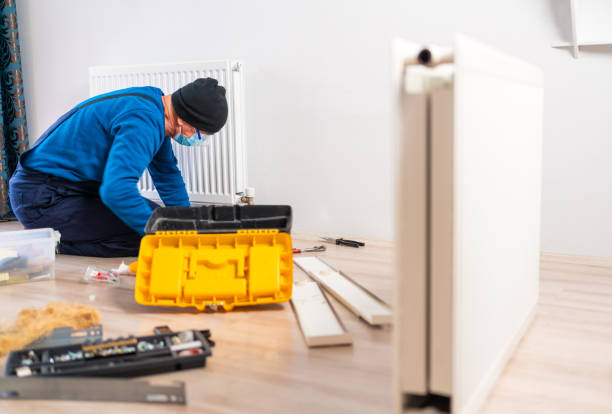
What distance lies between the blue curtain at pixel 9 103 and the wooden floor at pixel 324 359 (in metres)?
1.76

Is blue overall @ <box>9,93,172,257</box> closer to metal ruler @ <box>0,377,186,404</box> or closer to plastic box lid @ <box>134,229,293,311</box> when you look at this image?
plastic box lid @ <box>134,229,293,311</box>

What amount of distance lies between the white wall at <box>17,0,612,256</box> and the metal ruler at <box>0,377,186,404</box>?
1.58 m

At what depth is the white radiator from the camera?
8.86 feet

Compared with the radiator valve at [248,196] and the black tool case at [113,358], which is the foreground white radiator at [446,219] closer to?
the black tool case at [113,358]

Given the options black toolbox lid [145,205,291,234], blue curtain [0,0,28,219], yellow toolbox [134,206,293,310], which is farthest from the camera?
blue curtain [0,0,28,219]

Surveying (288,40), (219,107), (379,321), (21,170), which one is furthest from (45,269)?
(288,40)

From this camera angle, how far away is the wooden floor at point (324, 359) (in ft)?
3.43

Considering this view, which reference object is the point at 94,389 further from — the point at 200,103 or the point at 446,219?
the point at 200,103

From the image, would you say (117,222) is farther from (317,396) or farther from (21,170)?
(317,396)

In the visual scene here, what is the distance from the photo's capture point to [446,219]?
2.61 feet

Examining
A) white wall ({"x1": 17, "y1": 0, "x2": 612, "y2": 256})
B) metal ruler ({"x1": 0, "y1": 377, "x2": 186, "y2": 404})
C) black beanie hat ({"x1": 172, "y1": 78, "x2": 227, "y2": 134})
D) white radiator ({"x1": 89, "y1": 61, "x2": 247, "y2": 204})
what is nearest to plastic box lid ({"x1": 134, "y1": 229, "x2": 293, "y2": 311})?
metal ruler ({"x1": 0, "y1": 377, "x2": 186, "y2": 404})

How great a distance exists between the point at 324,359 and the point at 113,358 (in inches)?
17.2

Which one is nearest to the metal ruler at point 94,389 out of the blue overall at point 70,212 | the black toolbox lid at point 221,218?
the black toolbox lid at point 221,218

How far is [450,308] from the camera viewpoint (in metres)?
0.82
